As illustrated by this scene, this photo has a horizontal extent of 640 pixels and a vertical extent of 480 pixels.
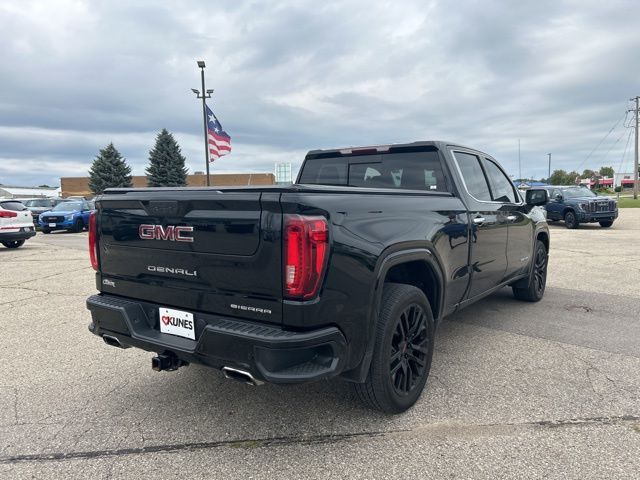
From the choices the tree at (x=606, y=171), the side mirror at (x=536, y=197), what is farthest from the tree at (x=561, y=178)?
the side mirror at (x=536, y=197)

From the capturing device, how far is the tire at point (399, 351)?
2777 mm

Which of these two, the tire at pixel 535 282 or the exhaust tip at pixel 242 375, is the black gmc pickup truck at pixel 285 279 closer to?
the exhaust tip at pixel 242 375

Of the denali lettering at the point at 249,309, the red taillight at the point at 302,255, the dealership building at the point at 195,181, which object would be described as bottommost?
the denali lettering at the point at 249,309

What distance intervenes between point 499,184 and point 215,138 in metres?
16.2

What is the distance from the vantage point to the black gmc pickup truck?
7.75 feet

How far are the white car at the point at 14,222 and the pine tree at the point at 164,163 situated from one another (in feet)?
96.1

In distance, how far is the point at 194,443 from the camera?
274cm

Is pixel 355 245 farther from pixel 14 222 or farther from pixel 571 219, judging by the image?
pixel 571 219

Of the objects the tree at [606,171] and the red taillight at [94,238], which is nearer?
the red taillight at [94,238]

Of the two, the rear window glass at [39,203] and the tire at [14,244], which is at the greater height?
the rear window glass at [39,203]

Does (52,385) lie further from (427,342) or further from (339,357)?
(427,342)

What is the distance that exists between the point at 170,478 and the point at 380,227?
1.78 metres

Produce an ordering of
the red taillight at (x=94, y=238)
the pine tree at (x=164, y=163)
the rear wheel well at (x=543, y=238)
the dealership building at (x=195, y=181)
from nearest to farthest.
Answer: the red taillight at (x=94, y=238), the rear wheel well at (x=543, y=238), the pine tree at (x=164, y=163), the dealership building at (x=195, y=181)

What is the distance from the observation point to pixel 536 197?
525 cm
